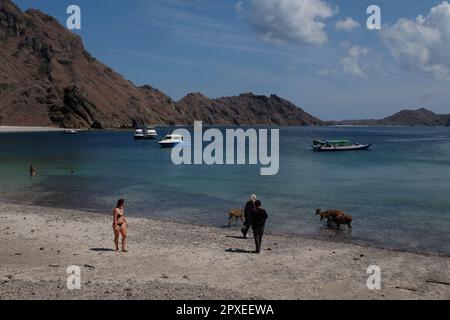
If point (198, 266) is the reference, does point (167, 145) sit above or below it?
above

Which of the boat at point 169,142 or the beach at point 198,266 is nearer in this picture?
the beach at point 198,266

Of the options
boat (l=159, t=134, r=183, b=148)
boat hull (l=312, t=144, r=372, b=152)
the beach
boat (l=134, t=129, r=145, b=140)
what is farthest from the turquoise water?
boat (l=134, t=129, r=145, b=140)

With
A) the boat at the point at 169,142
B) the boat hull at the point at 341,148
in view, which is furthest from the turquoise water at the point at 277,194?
the boat at the point at 169,142

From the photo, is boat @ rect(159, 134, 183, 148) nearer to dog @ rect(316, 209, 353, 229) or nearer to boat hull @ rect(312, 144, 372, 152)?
boat hull @ rect(312, 144, 372, 152)

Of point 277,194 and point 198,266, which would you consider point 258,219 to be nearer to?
point 198,266

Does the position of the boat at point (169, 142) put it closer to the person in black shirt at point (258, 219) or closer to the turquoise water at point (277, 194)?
the turquoise water at point (277, 194)

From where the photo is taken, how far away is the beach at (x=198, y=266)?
42.4 feet

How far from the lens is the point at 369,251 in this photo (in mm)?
18672

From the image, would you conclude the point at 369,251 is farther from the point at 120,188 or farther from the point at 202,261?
the point at 120,188

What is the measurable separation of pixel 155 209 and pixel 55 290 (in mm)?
17232

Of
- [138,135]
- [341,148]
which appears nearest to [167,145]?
[341,148]

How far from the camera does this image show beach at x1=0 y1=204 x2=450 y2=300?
12.9 m

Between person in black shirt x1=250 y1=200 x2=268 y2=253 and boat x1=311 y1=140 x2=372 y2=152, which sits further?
boat x1=311 y1=140 x2=372 y2=152

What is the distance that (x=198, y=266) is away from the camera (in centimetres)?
1559
